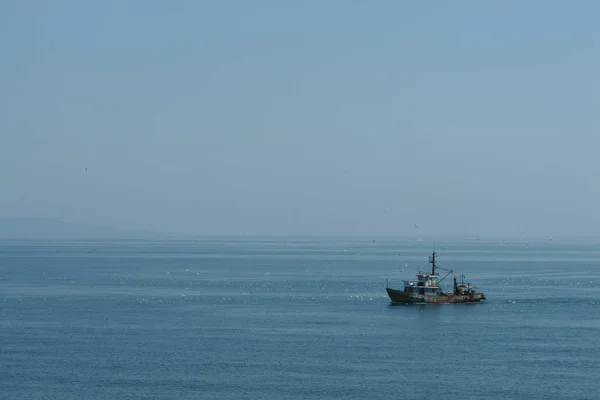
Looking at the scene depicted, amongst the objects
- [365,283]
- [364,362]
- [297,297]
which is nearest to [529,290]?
[365,283]

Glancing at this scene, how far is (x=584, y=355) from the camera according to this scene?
9106cm

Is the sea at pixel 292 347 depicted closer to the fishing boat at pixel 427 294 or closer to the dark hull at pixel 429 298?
the dark hull at pixel 429 298

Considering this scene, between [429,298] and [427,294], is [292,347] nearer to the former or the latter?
[429,298]

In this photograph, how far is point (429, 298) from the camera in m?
143

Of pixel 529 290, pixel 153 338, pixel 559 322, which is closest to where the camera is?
pixel 153 338

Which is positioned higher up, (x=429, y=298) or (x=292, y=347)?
(x=429, y=298)

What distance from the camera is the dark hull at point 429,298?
142 metres

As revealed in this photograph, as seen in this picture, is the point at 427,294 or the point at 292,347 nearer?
the point at 292,347

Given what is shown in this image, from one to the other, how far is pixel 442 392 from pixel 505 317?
53280 millimetres

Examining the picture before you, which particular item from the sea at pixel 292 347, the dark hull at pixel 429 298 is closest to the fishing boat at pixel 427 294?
the dark hull at pixel 429 298

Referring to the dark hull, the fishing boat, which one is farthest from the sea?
the fishing boat

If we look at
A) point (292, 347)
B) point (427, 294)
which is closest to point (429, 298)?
point (427, 294)

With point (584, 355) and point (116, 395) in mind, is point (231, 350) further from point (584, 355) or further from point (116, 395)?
point (584, 355)

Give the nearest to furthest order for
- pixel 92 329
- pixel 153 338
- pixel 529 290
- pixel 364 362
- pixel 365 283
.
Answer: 1. pixel 364 362
2. pixel 153 338
3. pixel 92 329
4. pixel 529 290
5. pixel 365 283
